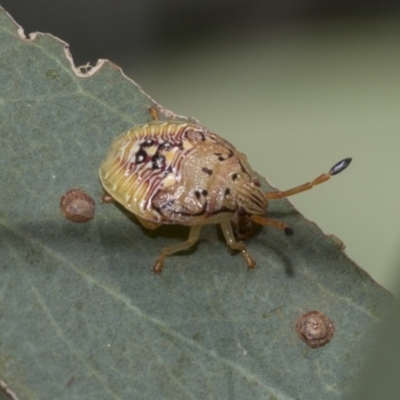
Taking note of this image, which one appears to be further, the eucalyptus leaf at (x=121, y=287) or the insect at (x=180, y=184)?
the insect at (x=180, y=184)

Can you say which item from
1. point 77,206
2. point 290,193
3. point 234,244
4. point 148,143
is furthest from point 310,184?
point 77,206

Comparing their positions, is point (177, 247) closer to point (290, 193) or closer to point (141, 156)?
point (141, 156)

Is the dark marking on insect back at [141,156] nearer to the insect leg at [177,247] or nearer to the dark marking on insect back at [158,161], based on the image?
the dark marking on insect back at [158,161]

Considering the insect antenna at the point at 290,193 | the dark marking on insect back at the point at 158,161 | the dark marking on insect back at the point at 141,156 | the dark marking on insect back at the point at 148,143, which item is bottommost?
the dark marking on insect back at the point at 141,156

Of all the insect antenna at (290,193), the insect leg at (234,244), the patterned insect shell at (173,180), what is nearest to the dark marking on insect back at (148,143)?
the patterned insect shell at (173,180)

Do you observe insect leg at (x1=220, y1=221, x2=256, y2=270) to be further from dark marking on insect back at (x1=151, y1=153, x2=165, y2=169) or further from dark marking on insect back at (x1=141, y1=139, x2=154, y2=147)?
dark marking on insect back at (x1=141, y1=139, x2=154, y2=147)

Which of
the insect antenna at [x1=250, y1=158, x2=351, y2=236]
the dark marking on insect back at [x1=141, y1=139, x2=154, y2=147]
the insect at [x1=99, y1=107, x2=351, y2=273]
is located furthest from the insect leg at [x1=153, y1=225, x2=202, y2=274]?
the dark marking on insect back at [x1=141, y1=139, x2=154, y2=147]

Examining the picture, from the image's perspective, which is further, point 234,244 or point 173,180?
point 234,244
